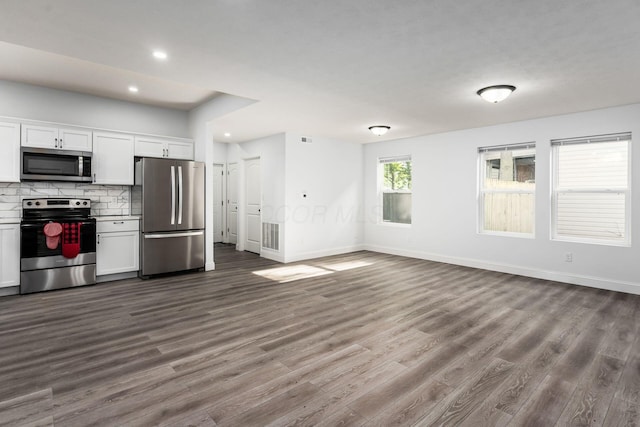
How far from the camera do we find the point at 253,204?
757 cm

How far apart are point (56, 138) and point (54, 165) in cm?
37

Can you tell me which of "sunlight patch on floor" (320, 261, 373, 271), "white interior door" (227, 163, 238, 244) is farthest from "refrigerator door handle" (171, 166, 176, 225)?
"white interior door" (227, 163, 238, 244)

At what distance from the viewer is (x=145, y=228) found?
201 inches

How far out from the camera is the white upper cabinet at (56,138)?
441 centimetres

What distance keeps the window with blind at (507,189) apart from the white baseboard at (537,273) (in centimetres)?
57

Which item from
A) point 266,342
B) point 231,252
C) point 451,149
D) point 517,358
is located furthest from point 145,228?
point 451,149

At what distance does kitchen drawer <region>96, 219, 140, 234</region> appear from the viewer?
16.0ft

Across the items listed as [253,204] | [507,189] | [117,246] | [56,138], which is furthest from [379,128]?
[56,138]

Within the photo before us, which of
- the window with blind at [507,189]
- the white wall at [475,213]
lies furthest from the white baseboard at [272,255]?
the window with blind at [507,189]

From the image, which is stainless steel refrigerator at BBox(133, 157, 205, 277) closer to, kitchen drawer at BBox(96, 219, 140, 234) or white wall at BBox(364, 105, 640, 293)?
kitchen drawer at BBox(96, 219, 140, 234)

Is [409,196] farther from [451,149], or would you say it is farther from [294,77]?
[294,77]

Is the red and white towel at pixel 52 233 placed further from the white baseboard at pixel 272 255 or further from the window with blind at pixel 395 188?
the window with blind at pixel 395 188

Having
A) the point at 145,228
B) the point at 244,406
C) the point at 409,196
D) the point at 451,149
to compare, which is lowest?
the point at 244,406

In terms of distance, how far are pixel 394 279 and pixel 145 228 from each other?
3.84 m
